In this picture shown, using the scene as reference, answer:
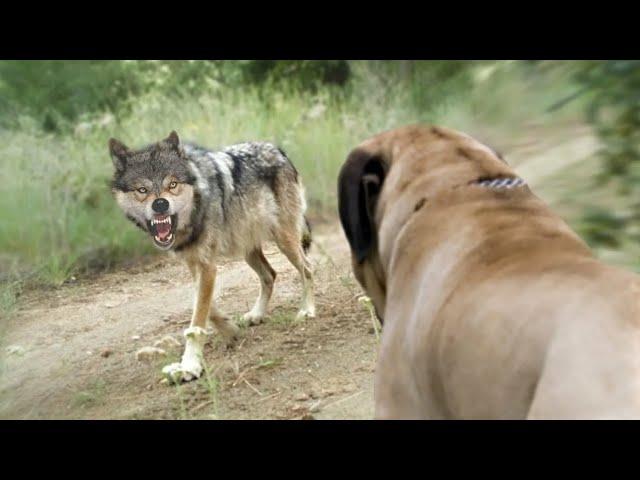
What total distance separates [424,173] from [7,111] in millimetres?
2671

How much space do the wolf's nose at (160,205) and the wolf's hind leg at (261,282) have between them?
0.54 m

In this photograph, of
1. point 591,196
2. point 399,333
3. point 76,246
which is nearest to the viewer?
point 399,333

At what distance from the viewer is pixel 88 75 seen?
14.3ft

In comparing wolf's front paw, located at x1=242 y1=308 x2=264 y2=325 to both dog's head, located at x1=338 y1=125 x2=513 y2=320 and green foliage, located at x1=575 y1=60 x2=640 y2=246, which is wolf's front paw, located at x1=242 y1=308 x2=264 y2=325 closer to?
green foliage, located at x1=575 y1=60 x2=640 y2=246

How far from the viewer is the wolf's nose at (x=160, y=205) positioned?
4.40 meters

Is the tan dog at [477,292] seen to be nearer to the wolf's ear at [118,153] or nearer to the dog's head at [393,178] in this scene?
the dog's head at [393,178]

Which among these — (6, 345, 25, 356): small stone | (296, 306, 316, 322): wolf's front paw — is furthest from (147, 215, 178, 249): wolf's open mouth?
(6, 345, 25, 356): small stone

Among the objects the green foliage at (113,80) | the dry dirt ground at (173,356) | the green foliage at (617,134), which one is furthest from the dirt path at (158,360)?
the green foliage at (617,134)

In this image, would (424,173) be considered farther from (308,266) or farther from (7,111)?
(7,111)

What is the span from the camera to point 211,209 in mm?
4660

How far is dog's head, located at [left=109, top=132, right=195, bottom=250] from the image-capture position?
14.2 feet

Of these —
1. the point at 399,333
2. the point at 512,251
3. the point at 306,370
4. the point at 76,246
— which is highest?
the point at 512,251

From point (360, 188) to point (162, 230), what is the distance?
7.04ft
